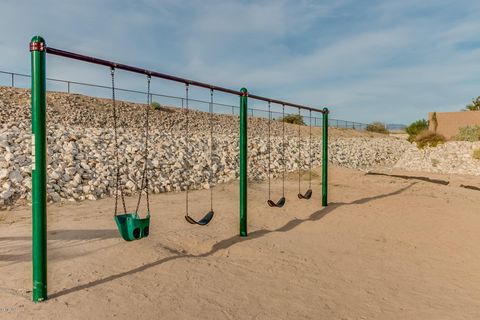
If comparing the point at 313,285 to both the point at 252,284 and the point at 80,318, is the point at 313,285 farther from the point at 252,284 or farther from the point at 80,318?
the point at 80,318

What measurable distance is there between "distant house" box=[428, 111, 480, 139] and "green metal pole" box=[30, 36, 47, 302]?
29.9 metres

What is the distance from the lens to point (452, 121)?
28922 mm

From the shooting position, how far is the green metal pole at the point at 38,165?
336cm

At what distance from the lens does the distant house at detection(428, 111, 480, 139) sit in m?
28.2

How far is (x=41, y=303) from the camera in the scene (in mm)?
3342

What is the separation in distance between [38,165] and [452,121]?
3101 cm

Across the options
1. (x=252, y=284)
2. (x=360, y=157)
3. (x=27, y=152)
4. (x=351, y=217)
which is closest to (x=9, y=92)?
(x=27, y=152)

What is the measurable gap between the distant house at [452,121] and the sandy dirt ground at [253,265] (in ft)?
76.5

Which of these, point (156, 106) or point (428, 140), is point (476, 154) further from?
point (156, 106)

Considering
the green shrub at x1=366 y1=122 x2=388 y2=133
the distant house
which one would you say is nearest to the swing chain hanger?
the distant house

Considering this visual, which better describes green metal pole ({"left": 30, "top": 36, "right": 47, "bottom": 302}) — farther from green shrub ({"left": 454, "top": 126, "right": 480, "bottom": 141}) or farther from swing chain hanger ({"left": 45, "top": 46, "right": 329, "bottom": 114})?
green shrub ({"left": 454, "top": 126, "right": 480, "bottom": 141})

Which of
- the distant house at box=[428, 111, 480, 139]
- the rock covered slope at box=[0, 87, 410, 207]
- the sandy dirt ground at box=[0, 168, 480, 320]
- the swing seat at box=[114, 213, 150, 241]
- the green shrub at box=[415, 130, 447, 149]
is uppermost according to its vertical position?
the distant house at box=[428, 111, 480, 139]

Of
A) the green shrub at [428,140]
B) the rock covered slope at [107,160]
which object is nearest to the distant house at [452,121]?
the green shrub at [428,140]

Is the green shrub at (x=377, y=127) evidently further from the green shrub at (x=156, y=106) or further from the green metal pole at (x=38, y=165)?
the green metal pole at (x=38, y=165)
